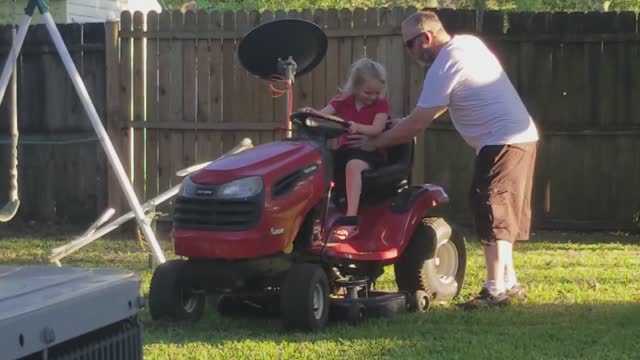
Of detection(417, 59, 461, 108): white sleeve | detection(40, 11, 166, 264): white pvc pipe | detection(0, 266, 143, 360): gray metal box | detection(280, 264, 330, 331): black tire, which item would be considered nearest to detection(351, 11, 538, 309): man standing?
detection(417, 59, 461, 108): white sleeve

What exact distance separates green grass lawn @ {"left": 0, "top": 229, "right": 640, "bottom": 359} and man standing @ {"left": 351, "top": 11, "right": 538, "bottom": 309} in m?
0.36

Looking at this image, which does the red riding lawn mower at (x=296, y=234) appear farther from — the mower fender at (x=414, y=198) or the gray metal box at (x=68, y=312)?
the gray metal box at (x=68, y=312)

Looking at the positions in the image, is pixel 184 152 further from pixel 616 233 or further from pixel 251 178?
pixel 251 178

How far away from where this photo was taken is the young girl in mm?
5662

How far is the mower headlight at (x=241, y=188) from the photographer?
5200mm

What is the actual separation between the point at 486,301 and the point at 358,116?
1.29m

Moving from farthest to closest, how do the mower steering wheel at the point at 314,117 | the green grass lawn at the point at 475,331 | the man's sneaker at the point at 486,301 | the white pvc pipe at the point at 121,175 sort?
the white pvc pipe at the point at 121,175 → the man's sneaker at the point at 486,301 → the mower steering wheel at the point at 314,117 → the green grass lawn at the point at 475,331

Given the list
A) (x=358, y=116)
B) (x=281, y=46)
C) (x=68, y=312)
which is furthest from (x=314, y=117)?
(x=68, y=312)

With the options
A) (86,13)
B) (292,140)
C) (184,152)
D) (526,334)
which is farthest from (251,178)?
(86,13)

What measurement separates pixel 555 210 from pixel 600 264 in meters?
2.09

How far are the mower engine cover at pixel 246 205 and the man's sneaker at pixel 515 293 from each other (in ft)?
4.57

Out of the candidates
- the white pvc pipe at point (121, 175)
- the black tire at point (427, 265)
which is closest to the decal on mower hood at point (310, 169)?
the black tire at point (427, 265)

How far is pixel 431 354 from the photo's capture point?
15.5 feet

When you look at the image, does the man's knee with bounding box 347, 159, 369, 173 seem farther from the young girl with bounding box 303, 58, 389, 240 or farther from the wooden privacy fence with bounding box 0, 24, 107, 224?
the wooden privacy fence with bounding box 0, 24, 107, 224
